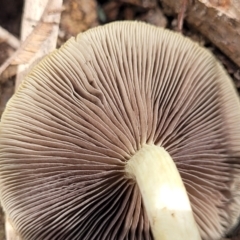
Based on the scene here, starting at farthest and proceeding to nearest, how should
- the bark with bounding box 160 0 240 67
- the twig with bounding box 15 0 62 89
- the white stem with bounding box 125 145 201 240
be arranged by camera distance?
the twig with bounding box 15 0 62 89 < the bark with bounding box 160 0 240 67 < the white stem with bounding box 125 145 201 240

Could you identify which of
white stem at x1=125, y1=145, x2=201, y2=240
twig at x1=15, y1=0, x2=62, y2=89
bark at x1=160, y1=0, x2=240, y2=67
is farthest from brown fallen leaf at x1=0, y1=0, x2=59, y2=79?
white stem at x1=125, y1=145, x2=201, y2=240

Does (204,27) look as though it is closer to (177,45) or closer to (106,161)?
(177,45)

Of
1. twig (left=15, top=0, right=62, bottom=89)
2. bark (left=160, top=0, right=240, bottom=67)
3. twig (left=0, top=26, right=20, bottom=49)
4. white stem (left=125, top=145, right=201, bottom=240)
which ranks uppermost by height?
bark (left=160, top=0, right=240, bottom=67)

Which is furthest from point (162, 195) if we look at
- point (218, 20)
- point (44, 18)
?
point (44, 18)

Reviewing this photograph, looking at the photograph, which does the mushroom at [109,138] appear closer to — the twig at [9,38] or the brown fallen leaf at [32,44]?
the brown fallen leaf at [32,44]

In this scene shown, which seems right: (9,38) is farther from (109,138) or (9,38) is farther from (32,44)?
(109,138)

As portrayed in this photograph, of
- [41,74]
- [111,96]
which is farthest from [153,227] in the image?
[41,74]

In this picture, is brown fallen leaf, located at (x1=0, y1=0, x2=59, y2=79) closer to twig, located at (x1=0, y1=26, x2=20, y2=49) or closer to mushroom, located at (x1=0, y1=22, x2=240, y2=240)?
twig, located at (x1=0, y1=26, x2=20, y2=49)
